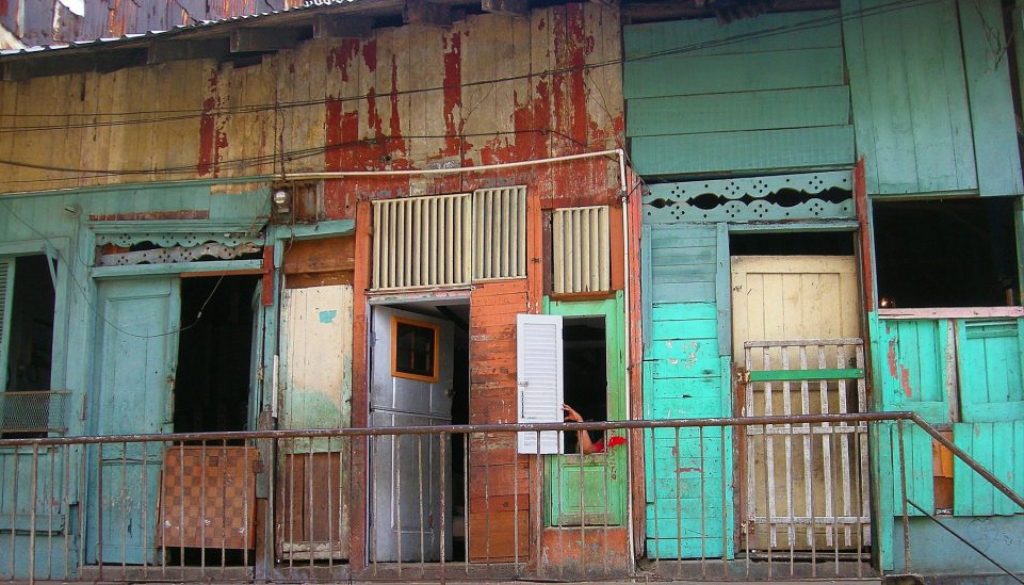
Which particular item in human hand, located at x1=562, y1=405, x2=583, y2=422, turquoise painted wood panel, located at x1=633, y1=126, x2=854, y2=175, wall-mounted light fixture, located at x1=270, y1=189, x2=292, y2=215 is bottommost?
human hand, located at x1=562, y1=405, x2=583, y2=422

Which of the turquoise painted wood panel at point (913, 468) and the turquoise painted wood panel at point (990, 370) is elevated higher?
the turquoise painted wood panel at point (990, 370)

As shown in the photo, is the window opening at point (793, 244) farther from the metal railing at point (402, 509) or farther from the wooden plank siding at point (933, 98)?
the metal railing at point (402, 509)

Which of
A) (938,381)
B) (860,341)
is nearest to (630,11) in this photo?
(860,341)

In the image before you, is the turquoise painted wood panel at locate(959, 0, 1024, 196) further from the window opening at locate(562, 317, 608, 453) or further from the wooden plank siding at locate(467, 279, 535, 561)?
the window opening at locate(562, 317, 608, 453)

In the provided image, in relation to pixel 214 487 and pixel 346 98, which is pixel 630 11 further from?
pixel 214 487

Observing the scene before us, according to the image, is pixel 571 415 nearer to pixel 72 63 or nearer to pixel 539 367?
pixel 539 367

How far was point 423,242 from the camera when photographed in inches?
398

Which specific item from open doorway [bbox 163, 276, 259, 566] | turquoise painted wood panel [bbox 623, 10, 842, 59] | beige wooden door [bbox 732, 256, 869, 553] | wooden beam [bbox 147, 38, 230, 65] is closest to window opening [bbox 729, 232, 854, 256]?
beige wooden door [bbox 732, 256, 869, 553]

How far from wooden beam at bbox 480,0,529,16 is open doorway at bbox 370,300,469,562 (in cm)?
258

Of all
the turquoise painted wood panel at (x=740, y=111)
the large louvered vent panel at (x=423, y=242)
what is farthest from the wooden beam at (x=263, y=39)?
the turquoise painted wood panel at (x=740, y=111)

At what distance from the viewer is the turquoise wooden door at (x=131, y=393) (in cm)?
1027

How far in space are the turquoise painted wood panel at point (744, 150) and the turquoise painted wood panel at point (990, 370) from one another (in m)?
1.74

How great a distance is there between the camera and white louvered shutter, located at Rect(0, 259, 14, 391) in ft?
35.9

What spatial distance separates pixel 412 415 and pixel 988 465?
4929 millimetres
